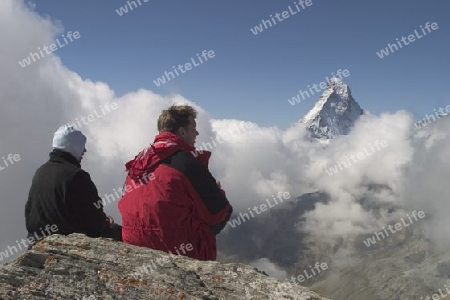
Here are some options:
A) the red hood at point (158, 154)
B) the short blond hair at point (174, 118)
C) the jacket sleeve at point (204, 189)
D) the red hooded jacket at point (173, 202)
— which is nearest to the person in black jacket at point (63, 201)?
the red hooded jacket at point (173, 202)

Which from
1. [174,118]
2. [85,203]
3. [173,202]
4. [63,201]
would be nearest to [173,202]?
[173,202]

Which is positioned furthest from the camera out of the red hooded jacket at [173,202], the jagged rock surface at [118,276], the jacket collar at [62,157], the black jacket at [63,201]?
the jacket collar at [62,157]

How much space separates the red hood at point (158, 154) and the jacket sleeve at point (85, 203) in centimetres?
105

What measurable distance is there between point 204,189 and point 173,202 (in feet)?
Result: 2.07

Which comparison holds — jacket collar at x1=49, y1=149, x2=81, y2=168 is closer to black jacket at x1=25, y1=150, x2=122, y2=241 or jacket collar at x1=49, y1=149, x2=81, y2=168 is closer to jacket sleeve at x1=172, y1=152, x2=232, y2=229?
black jacket at x1=25, y1=150, x2=122, y2=241

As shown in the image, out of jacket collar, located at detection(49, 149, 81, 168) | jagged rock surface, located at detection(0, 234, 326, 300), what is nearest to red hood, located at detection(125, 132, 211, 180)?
jagged rock surface, located at detection(0, 234, 326, 300)

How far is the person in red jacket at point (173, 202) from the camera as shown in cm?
716

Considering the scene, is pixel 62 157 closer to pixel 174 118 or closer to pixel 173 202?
pixel 174 118

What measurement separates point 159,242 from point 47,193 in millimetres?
2757

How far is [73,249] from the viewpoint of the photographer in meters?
6.37

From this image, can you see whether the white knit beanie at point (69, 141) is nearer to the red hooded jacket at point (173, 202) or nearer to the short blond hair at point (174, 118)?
the red hooded jacket at point (173, 202)

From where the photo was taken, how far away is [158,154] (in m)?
7.47

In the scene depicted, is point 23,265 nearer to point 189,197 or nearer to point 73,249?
point 73,249

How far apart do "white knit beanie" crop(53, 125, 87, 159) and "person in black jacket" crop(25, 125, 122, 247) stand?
0.07ft
